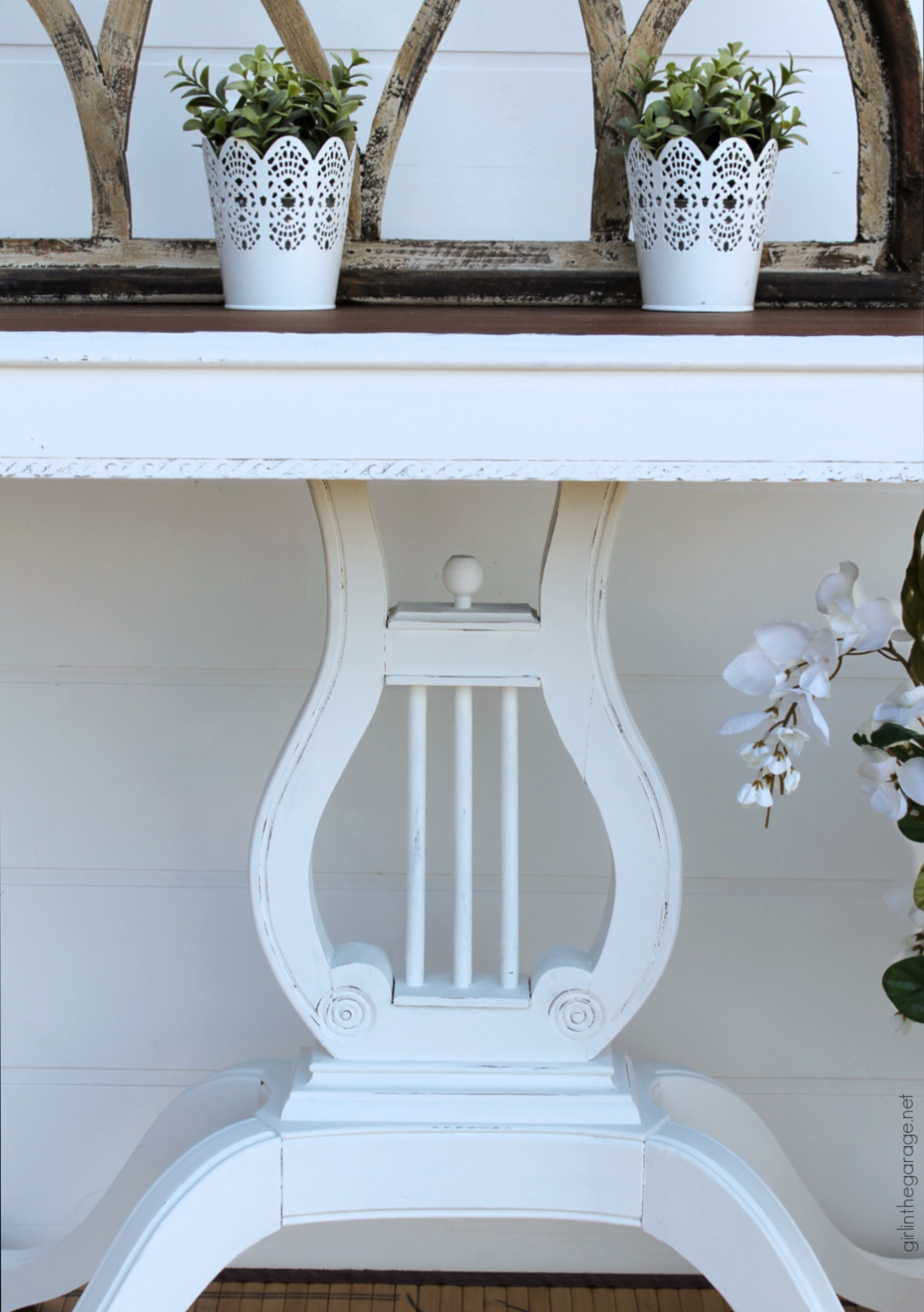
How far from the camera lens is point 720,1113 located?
988 mm

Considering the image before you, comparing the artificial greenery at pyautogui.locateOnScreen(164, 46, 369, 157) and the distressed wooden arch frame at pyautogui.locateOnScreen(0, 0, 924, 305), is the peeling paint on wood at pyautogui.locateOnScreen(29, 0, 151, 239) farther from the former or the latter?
the artificial greenery at pyautogui.locateOnScreen(164, 46, 369, 157)

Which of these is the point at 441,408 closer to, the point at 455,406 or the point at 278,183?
the point at 455,406

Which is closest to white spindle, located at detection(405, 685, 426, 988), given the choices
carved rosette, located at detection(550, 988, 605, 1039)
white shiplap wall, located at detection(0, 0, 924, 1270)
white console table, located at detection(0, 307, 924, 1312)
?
white console table, located at detection(0, 307, 924, 1312)

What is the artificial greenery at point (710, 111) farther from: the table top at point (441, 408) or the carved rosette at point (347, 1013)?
the carved rosette at point (347, 1013)

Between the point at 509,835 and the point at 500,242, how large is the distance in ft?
1.58

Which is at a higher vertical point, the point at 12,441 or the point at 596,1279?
the point at 12,441

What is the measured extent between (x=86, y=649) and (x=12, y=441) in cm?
64

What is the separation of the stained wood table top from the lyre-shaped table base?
0.12 meters

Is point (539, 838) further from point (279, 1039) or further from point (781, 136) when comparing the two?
point (781, 136)

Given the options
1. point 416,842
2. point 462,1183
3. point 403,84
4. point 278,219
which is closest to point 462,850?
point 416,842

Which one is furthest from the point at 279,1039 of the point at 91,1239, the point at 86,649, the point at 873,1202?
the point at 873,1202

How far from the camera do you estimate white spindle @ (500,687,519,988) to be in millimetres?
801

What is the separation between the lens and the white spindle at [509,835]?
801 mm

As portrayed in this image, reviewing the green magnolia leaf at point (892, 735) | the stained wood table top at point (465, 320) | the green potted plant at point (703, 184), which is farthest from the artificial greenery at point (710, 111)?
the green magnolia leaf at point (892, 735)
